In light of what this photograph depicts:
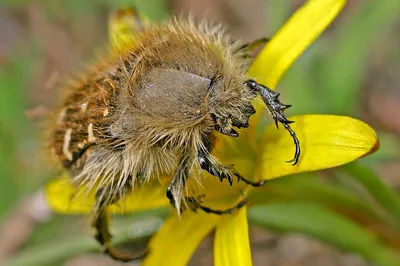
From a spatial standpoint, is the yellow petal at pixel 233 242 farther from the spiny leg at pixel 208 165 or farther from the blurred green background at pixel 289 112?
the blurred green background at pixel 289 112

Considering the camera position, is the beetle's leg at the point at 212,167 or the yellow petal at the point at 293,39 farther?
the yellow petal at the point at 293,39

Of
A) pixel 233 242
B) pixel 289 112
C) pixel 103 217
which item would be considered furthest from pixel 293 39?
pixel 289 112

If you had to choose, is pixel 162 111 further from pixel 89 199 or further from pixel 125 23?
pixel 125 23

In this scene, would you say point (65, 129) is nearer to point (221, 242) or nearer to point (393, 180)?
point (221, 242)

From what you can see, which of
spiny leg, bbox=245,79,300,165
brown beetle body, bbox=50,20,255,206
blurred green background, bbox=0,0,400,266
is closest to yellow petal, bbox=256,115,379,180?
spiny leg, bbox=245,79,300,165

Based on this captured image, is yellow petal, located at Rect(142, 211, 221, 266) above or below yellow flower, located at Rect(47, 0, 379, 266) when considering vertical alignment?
below

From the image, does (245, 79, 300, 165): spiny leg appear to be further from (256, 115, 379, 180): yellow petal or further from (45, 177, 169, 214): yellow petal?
(45, 177, 169, 214): yellow petal

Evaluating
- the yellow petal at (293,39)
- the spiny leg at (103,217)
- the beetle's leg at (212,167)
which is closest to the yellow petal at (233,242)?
the beetle's leg at (212,167)
